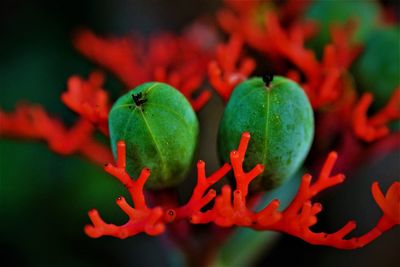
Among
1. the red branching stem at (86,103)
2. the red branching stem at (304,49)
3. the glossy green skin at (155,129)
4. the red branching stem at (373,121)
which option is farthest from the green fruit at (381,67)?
the red branching stem at (86,103)

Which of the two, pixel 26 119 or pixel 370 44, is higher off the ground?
pixel 26 119

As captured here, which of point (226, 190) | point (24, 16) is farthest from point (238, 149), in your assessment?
point (24, 16)

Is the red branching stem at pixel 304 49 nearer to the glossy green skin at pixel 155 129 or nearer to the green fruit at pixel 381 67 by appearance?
the green fruit at pixel 381 67

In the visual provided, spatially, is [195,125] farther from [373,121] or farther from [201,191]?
[373,121]

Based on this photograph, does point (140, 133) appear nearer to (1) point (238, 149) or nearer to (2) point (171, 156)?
(2) point (171, 156)

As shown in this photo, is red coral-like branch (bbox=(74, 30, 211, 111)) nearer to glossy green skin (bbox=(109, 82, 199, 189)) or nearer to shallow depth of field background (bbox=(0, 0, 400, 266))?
shallow depth of field background (bbox=(0, 0, 400, 266))
